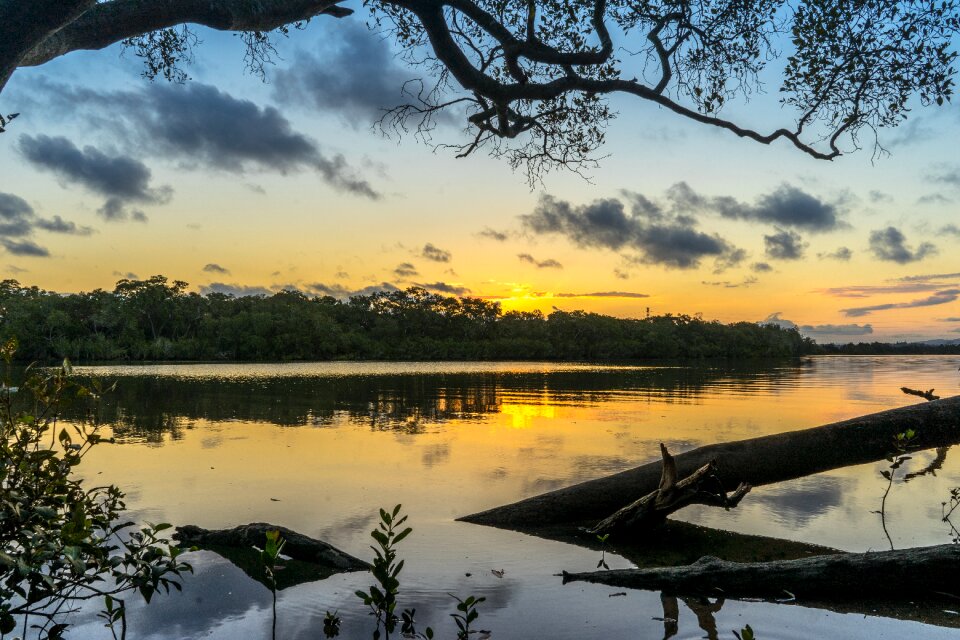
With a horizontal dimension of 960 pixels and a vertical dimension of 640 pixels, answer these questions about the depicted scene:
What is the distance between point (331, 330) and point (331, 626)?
114m

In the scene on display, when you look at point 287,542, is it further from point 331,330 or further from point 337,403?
point 331,330

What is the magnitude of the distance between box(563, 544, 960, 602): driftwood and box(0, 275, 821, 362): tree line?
98.8 m

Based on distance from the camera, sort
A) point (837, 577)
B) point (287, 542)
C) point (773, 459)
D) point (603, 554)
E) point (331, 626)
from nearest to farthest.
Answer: point (331, 626)
point (837, 577)
point (287, 542)
point (603, 554)
point (773, 459)

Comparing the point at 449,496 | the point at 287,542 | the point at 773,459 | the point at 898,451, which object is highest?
the point at 898,451

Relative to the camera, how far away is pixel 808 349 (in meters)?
152

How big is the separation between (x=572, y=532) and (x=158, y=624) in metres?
4.82

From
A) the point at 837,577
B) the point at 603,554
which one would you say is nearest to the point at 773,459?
the point at 603,554

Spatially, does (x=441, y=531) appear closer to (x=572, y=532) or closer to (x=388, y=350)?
(x=572, y=532)

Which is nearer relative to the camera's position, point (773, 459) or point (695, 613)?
point (695, 613)

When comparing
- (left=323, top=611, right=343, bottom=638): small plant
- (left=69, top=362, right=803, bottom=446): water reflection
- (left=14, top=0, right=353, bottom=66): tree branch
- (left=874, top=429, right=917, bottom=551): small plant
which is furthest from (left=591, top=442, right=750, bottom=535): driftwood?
(left=69, top=362, right=803, bottom=446): water reflection

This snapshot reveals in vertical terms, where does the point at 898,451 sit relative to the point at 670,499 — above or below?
above

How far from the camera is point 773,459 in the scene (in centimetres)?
846

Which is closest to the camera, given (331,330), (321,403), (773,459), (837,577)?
(837,577)

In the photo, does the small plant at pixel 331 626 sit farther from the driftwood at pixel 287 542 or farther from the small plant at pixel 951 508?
the small plant at pixel 951 508
